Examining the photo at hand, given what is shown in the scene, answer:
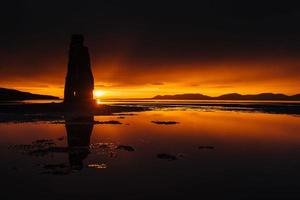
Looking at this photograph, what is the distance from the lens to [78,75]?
231ft

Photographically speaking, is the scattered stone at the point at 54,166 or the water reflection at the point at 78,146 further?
the water reflection at the point at 78,146

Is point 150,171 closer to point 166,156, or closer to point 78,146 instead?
point 166,156

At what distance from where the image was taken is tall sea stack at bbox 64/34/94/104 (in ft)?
231

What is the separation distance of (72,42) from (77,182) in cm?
6136

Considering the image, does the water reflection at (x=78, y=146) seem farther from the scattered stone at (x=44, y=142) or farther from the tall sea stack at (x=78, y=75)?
the tall sea stack at (x=78, y=75)

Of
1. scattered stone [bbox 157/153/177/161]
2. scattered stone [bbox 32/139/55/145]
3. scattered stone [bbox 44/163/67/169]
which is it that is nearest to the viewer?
scattered stone [bbox 44/163/67/169]

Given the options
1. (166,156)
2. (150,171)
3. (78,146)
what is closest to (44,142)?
(78,146)

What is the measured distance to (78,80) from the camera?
70.6 metres

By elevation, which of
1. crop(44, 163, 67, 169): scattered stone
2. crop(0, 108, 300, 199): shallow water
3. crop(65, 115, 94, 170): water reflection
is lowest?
crop(0, 108, 300, 199): shallow water

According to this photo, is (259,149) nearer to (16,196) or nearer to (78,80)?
(16,196)

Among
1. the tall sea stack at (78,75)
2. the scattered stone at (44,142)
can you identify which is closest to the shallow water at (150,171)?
the scattered stone at (44,142)

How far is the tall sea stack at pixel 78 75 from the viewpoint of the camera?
231 ft

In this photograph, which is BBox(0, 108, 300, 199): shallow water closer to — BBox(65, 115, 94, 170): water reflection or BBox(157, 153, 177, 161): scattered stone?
BBox(65, 115, 94, 170): water reflection

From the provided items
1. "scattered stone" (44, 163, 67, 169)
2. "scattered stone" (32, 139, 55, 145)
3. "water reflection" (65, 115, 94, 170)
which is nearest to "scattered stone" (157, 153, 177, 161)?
"water reflection" (65, 115, 94, 170)
